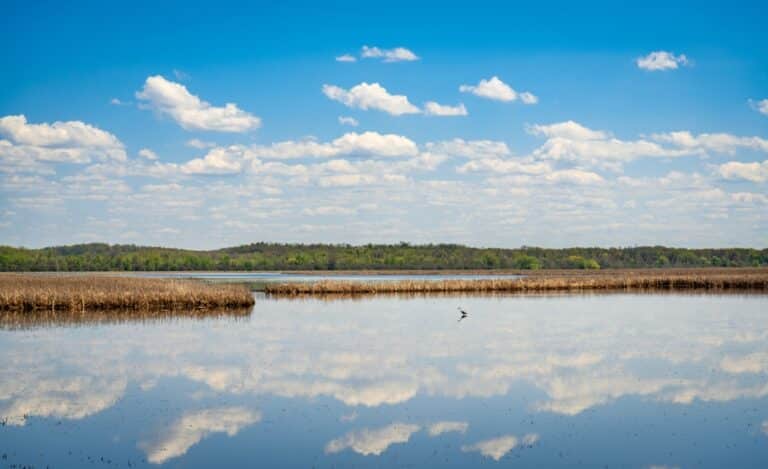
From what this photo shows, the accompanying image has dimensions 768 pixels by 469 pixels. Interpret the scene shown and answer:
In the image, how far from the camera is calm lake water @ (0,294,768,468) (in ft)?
35.0

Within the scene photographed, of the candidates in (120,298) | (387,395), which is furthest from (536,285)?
(387,395)

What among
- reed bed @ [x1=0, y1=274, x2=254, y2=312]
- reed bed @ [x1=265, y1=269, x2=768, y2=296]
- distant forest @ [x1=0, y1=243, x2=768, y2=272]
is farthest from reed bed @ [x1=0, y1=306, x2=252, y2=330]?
distant forest @ [x1=0, y1=243, x2=768, y2=272]

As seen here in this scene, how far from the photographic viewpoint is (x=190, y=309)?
34094 millimetres

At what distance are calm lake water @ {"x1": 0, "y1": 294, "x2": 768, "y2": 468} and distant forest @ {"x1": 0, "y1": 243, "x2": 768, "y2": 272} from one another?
3763 inches

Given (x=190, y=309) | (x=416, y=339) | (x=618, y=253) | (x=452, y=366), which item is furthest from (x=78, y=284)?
(x=618, y=253)

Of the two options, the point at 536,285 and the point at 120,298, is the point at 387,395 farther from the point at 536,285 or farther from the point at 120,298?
the point at 536,285

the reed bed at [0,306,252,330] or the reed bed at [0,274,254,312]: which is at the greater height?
the reed bed at [0,274,254,312]

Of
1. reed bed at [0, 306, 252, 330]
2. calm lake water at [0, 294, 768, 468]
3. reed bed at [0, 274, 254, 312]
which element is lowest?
calm lake water at [0, 294, 768, 468]

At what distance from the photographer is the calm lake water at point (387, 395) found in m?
10.7

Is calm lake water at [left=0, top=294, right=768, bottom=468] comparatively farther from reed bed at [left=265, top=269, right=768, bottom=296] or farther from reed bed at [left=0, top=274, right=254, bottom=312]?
reed bed at [left=265, top=269, right=768, bottom=296]

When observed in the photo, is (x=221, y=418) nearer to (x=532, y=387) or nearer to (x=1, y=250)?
(x=532, y=387)

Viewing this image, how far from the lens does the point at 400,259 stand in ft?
417

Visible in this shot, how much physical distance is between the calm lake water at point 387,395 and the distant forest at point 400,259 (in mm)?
95589

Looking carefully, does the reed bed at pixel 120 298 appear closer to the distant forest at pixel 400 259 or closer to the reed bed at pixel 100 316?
the reed bed at pixel 100 316
